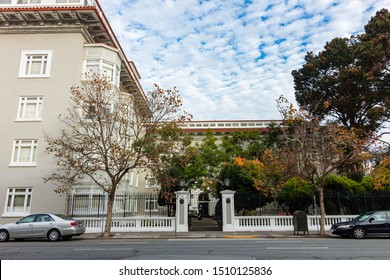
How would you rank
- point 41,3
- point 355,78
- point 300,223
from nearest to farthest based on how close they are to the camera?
point 300,223, point 41,3, point 355,78

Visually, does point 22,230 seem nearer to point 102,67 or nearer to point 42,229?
point 42,229

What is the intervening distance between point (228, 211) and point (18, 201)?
1446cm

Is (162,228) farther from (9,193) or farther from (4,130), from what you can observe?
(4,130)

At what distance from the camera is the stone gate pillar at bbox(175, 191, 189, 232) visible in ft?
62.6

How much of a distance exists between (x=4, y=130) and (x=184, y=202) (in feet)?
46.3

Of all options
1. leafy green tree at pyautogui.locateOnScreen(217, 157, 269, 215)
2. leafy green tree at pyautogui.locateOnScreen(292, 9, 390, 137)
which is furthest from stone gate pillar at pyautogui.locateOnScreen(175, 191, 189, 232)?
leafy green tree at pyautogui.locateOnScreen(292, 9, 390, 137)

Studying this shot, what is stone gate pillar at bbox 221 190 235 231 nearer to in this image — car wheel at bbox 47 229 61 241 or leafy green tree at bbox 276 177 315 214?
leafy green tree at bbox 276 177 315 214

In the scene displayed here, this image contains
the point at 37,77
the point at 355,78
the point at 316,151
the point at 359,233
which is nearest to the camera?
the point at 359,233

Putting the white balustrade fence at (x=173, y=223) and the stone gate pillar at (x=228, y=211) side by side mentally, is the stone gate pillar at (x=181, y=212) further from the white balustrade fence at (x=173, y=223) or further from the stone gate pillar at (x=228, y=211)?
the stone gate pillar at (x=228, y=211)

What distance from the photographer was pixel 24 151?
21625mm

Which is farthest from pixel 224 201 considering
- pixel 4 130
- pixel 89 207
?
pixel 4 130

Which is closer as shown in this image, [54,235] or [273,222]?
[54,235]

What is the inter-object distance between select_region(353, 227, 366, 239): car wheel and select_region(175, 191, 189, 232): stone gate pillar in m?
9.49

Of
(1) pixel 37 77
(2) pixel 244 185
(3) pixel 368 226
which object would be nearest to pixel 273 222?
(2) pixel 244 185
